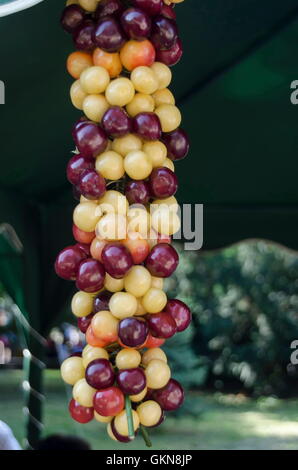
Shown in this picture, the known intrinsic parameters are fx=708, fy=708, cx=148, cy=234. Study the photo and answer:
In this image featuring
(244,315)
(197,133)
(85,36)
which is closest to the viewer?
(85,36)

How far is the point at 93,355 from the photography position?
1.44 meters

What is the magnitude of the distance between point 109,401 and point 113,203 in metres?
0.40

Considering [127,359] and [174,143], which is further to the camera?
[174,143]

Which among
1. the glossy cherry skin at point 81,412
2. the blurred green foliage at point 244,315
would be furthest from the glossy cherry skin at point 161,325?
the blurred green foliage at point 244,315

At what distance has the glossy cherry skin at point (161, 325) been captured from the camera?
144 centimetres

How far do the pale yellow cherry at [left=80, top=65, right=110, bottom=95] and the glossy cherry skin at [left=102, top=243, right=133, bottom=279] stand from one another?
35 centimetres

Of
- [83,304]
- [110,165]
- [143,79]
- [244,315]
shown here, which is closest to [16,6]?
[143,79]

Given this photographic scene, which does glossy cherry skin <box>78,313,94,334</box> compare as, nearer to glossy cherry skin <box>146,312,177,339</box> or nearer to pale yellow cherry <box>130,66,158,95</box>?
Answer: glossy cherry skin <box>146,312,177,339</box>

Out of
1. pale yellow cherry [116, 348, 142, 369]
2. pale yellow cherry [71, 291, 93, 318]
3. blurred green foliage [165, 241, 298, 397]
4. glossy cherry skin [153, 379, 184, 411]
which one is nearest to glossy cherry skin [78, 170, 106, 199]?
pale yellow cherry [71, 291, 93, 318]

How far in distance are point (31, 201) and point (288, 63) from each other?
1.33 meters

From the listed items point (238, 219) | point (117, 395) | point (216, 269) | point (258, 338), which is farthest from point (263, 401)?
point (117, 395)

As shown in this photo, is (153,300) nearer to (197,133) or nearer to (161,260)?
(161,260)

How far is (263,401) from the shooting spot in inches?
389

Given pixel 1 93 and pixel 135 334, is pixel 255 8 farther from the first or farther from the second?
pixel 135 334
